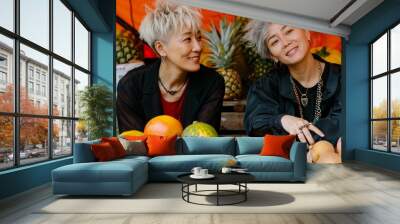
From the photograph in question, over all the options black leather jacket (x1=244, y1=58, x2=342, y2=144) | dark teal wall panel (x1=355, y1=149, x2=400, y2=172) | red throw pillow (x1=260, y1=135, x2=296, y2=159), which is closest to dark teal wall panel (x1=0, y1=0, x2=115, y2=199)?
black leather jacket (x1=244, y1=58, x2=342, y2=144)

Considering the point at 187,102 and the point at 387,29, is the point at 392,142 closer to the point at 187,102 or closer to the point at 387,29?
the point at 387,29

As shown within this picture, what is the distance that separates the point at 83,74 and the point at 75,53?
0.64 meters

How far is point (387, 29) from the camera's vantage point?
8281 millimetres

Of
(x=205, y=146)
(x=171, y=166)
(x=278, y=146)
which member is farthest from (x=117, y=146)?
(x=278, y=146)

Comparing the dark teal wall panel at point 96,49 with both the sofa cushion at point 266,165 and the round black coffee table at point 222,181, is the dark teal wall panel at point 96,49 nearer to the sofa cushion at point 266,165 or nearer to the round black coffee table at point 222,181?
the round black coffee table at point 222,181

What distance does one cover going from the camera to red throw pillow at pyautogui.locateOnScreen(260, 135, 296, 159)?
630cm

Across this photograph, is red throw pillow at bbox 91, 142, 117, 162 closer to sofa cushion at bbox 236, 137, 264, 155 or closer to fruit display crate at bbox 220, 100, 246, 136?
sofa cushion at bbox 236, 137, 264, 155

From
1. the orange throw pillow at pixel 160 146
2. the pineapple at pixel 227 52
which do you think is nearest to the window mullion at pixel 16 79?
the orange throw pillow at pixel 160 146

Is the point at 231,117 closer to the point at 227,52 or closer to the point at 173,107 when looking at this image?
the point at 173,107

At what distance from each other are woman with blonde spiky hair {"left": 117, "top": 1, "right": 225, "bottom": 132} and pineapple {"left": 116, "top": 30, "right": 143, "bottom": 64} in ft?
0.75

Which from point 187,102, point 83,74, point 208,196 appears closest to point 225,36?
point 187,102

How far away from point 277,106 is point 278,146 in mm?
2255

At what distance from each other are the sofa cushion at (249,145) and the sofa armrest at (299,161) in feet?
2.43

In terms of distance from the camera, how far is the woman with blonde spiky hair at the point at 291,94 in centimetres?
839
